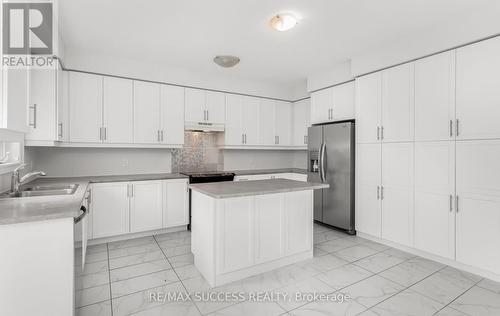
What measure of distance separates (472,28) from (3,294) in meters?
4.26

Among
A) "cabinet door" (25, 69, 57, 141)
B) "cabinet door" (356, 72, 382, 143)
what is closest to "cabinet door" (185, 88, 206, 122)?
"cabinet door" (25, 69, 57, 141)

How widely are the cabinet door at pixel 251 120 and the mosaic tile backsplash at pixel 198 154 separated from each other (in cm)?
61

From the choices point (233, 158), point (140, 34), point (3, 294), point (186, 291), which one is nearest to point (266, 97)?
point (233, 158)

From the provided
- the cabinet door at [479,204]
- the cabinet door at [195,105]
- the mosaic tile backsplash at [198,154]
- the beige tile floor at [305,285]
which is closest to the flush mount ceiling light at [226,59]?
the cabinet door at [195,105]

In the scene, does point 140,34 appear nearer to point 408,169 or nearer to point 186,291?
point 186,291

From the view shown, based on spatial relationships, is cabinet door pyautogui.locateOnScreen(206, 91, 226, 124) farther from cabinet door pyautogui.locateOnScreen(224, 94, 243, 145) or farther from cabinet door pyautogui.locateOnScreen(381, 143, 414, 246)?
cabinet door pyautogui.locateOnScreen(381, 143, 414, 246)

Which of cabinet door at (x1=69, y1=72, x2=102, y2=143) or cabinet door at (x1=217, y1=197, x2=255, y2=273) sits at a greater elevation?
cabinet door at (x1=69, y1=72, x2=102, y2=143)

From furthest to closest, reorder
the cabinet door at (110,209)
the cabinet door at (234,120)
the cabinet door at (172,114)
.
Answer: the cabinet door at (234,120)
the cabinet door at (172,114)
the cabinet door at (110,209)

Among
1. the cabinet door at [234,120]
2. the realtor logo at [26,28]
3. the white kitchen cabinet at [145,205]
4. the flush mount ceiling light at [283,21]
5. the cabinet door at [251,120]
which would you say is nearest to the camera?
the realtor logo at [26,28]

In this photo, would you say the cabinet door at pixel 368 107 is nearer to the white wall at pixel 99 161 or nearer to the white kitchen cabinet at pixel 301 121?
the white kitchen cabinet at pixel 301 121

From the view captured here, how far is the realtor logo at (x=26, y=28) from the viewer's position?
64.7 inches

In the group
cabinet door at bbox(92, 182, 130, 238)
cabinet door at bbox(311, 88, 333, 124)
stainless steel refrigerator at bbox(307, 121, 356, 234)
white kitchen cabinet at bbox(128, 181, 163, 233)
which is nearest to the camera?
cabinet door at bbox(92, 182, 130, 238)

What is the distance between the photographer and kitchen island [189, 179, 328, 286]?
94.2 inches

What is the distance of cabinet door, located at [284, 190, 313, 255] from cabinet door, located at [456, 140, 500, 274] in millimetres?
1539
